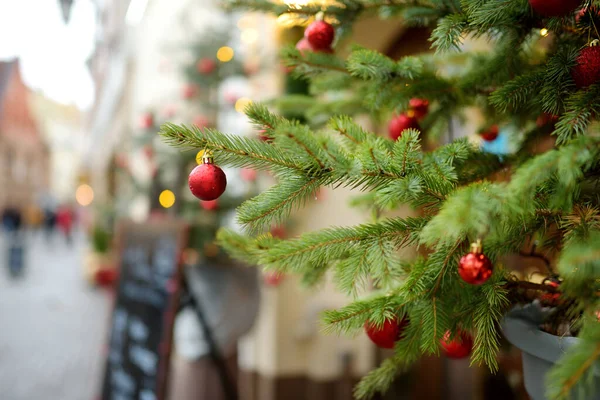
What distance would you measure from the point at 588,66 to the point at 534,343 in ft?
1.64

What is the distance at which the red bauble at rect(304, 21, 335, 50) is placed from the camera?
104cm

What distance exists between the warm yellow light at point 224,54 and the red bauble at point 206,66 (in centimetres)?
6

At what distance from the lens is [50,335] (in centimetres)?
528

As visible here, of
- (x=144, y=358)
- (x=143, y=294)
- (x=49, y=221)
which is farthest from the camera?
(x=49, y=221)

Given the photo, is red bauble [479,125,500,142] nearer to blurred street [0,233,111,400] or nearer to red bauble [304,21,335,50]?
red bauble [304,21,335,50]

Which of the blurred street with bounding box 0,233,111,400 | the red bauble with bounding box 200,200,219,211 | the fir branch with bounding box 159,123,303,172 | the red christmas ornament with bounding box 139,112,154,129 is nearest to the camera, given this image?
the fir branch with bounding box 159,123,303,172

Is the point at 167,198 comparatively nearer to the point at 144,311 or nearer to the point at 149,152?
the point at 149,152

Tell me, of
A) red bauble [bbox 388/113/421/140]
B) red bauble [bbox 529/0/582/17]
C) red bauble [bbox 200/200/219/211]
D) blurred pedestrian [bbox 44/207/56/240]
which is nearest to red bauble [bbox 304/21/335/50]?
red bauble [bbox 388/113/421/140]

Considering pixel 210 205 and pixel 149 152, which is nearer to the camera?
pixel 210 205

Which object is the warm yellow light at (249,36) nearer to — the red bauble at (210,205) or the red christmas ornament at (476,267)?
the red bauble at (210,205)

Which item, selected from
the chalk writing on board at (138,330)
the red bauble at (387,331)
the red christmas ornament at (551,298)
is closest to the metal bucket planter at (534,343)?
the red christmas ornament at (551,298)

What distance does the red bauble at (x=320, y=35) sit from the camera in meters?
1.04

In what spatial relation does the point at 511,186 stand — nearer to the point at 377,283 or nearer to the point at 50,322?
the point at 377,283

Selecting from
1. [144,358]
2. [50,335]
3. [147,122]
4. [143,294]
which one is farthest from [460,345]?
[50,335]
